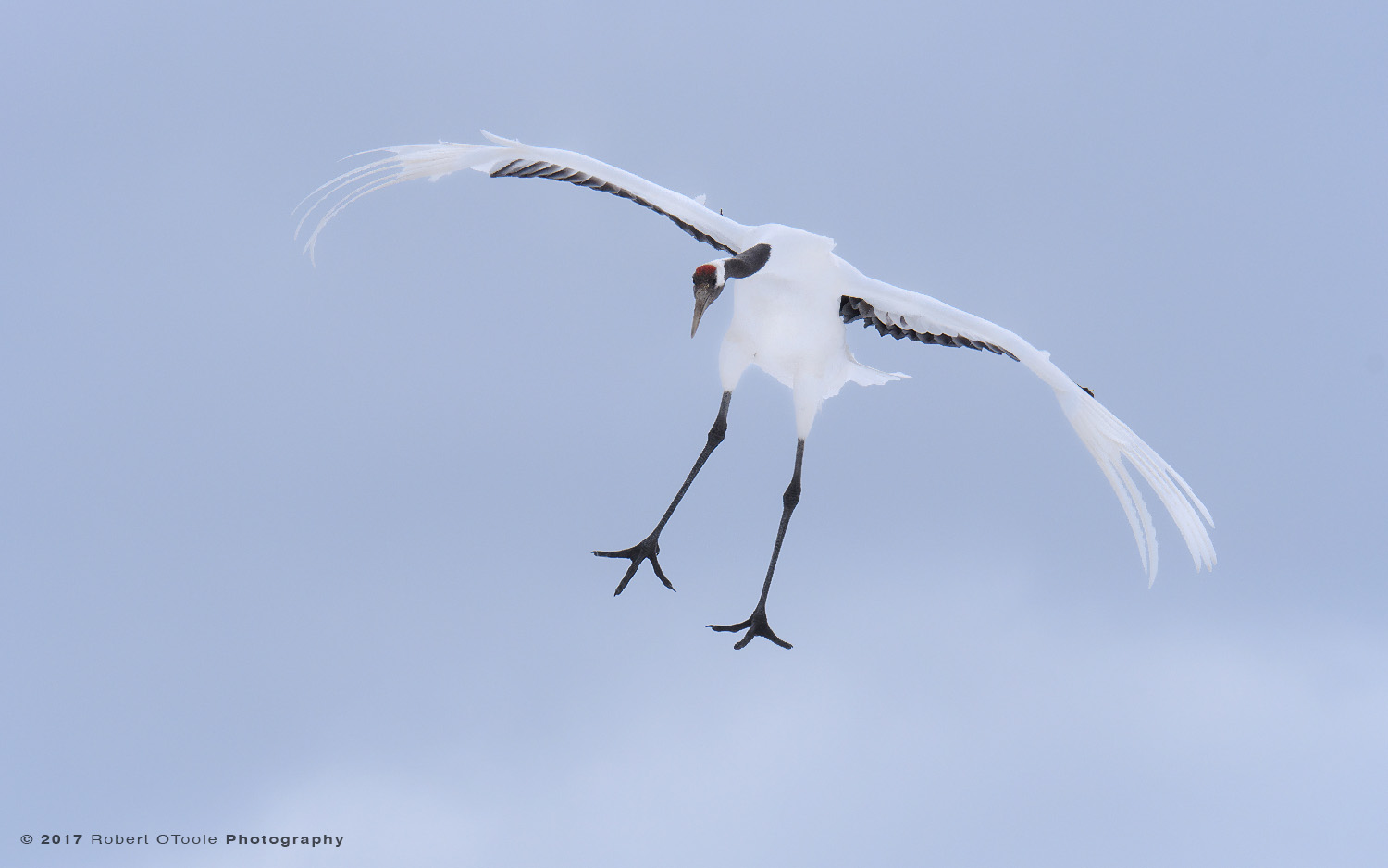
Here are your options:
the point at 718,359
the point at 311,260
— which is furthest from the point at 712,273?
the point at 311,260

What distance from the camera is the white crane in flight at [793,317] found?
8.31 meters

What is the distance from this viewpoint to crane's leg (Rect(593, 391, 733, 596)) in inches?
369

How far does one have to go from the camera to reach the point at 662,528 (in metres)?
9.57

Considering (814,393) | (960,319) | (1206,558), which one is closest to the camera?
(1206,558)

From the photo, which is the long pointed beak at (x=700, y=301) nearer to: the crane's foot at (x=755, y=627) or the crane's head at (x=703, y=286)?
the crane's head at (x=703, y=286)

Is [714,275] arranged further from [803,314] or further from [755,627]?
[755,627]

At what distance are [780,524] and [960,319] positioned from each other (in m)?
2.41

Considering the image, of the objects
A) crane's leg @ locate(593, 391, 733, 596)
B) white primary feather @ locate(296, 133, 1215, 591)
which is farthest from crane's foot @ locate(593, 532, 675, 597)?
white primary feather @ locate(296, 133, 1215, 591)

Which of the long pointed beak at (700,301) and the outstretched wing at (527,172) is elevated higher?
the outstretched wing at (527,172)

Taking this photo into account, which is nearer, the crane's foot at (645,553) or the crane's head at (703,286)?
the crane's head at (703,286)

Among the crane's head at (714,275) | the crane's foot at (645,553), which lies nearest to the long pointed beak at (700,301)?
the crane's head at (714,275)

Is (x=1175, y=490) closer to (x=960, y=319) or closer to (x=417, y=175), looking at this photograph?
(x=960, y=319)

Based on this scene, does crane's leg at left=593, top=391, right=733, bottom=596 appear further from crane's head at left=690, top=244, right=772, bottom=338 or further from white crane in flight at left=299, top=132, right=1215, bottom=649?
crane's head at left=690, top=244, right=772, bottom=338

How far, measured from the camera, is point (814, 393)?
921 cm
